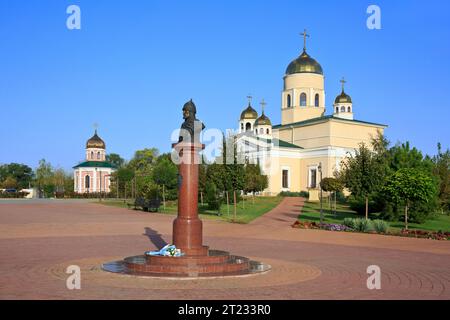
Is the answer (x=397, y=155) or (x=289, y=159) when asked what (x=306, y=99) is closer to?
(x=289, y=159)

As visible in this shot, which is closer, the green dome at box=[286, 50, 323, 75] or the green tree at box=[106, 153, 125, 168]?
the green dome at box=[286, 50, 323, 75]

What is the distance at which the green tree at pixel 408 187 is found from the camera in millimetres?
23297

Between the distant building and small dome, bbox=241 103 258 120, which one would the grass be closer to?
small dome, bbox=241 103 258 120

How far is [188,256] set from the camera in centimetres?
1080

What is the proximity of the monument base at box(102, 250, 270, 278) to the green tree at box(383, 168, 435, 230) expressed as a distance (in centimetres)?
1440

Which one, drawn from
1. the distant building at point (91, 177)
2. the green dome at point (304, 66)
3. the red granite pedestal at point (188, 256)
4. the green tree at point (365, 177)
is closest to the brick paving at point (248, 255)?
the red granite pedestal at point (188, 256)

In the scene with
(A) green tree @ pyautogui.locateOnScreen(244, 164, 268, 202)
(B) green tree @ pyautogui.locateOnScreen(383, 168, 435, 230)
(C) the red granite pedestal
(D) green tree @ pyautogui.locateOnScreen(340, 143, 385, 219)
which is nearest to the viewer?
(C) the red granite pedestal

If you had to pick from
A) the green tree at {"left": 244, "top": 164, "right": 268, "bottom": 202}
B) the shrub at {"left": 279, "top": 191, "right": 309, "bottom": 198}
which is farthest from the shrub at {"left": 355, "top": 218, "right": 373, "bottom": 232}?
the shrub at {"left": 279, "top": 191, "right": 309, "bottom": 198}

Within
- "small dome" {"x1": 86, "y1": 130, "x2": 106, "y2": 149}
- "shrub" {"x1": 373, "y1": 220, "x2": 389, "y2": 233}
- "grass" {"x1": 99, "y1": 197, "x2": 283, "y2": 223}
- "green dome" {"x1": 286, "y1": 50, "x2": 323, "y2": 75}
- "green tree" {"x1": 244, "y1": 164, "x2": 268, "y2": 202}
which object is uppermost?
"green dome" {"x1": 286, "y1": 50, "x2": 323, "y2": 75}

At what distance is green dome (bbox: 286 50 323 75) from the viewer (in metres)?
59.9

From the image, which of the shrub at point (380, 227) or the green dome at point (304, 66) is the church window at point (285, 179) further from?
the shrub at point (380, 227)

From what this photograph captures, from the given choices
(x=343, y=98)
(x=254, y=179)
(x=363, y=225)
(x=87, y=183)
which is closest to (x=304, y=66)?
(x=343, y=98)

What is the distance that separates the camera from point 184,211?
439 inches

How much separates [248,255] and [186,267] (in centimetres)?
364
